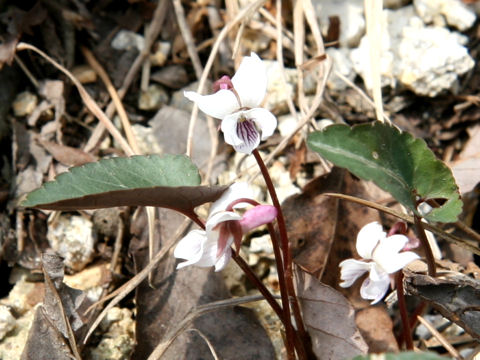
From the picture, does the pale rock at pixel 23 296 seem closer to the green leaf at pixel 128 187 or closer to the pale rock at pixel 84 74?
the green leaf at pixel 128 187

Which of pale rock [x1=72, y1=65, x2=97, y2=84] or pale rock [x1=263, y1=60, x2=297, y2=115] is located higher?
pale rock [x1=72, y1=65, x2=97, y2=84]

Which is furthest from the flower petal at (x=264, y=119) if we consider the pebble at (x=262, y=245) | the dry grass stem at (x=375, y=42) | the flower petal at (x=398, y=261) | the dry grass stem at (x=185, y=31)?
the dry grass stem at (x=185, y=31)

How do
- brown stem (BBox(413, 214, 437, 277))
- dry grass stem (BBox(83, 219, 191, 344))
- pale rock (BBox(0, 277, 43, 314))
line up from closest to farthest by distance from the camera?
1. brown stem (BBox(413, 214, 437, 277))
2. dry grass stem (BBox(83, 219, 191, 344))
3. pale rock (BBox(0, 277, 43, 314))

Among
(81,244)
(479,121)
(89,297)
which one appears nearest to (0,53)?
(81,244)

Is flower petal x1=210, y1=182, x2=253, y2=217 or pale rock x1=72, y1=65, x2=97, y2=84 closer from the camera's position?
flower petal x1=210, y1=182, x2=253, y2=217

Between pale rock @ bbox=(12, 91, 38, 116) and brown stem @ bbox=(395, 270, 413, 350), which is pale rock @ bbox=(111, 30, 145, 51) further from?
brown stem @ bbox=(395, 270, 413, 350)

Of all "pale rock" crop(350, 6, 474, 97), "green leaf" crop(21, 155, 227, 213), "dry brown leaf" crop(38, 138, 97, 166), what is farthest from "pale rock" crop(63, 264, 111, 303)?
"pale rock" crop(350, 6, 474, 97)
